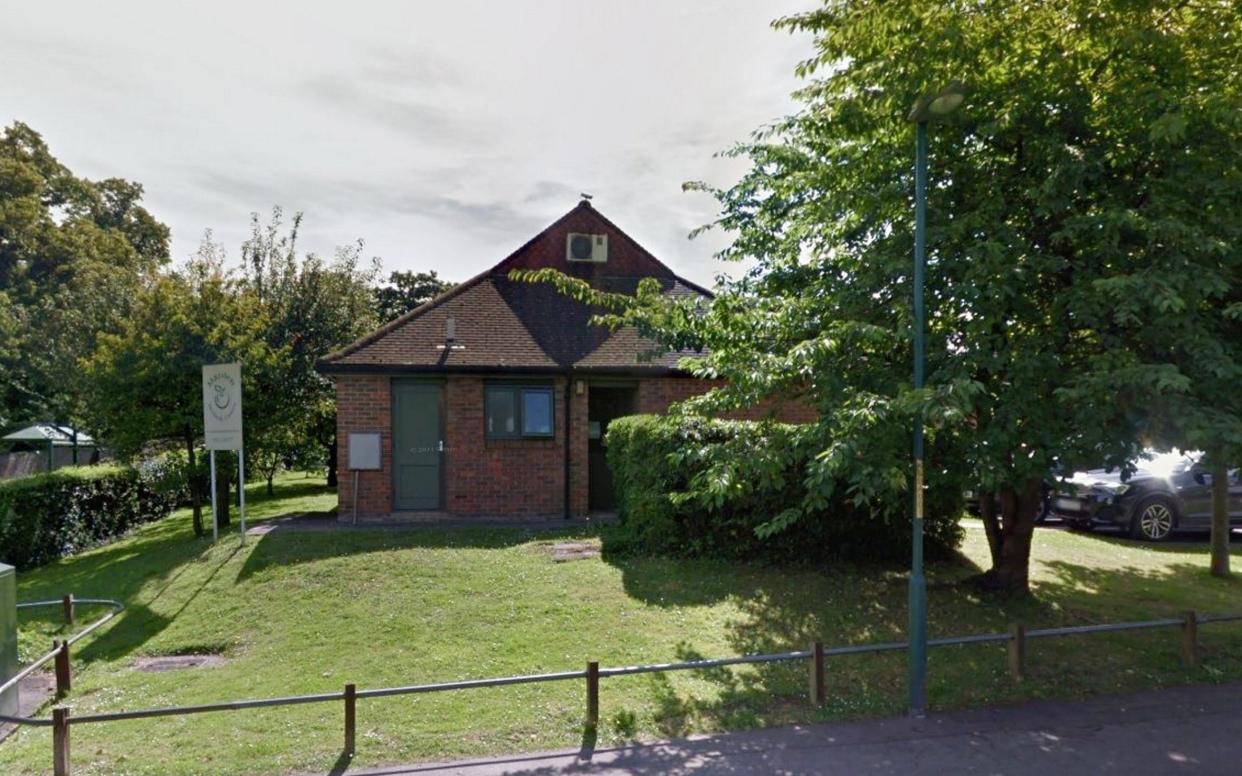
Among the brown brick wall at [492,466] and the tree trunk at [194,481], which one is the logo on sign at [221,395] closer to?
the tree trunk at [194,481]

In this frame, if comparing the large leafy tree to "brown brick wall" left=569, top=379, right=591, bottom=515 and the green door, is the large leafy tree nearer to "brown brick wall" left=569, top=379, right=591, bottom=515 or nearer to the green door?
the green door

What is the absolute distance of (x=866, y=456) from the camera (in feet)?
19.4

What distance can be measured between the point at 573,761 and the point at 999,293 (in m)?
4.59

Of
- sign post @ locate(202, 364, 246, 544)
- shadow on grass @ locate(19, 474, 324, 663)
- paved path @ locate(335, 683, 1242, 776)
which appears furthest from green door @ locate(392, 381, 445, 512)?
paved path @ locate(335, 683, 1242, 776)

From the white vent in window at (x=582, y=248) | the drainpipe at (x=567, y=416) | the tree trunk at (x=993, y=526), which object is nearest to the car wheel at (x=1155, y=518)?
the tree trunk at (x=993, y=526)

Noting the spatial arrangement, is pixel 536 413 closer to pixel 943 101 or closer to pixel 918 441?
pixel 918 441

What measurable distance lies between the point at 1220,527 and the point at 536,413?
1022 centimetres

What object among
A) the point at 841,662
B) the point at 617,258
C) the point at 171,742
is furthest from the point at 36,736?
the point at 617,258

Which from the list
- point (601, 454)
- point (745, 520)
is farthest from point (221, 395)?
point (745, 520)

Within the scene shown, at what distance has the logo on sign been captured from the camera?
12352 millimetres

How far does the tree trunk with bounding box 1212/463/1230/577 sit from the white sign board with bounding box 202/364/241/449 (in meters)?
13.9

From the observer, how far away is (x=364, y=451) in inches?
531

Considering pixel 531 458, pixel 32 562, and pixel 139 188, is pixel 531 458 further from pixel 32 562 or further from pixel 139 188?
pixel 139 188

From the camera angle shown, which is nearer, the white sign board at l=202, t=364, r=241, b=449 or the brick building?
the white sign board at l=202, t=364, r=241, b=449
